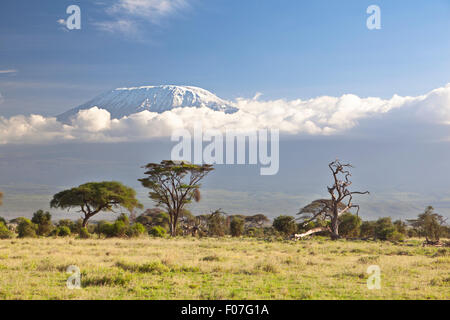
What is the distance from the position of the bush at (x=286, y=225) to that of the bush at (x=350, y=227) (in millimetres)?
5754

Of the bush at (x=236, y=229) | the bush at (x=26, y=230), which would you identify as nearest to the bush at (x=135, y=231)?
the bush at (x=26, y=230)

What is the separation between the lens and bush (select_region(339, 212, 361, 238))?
131ft

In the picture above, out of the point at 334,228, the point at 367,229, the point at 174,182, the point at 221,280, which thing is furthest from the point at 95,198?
the point at 221,280

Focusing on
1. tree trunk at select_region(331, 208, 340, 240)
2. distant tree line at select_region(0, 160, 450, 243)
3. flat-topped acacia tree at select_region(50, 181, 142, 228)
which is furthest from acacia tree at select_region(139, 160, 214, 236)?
tree trunk at select_region(331, 208, 340, 240)

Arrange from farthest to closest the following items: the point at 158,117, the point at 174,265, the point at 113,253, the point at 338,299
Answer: the point at 158,117, the point at 113,253, the point at 174,265, the point at 338,299

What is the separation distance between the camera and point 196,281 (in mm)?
11219

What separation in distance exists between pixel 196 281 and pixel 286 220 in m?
27.6

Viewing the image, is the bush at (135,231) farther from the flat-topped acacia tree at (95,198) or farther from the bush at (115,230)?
the flat-topped acacia tree at (95,198)

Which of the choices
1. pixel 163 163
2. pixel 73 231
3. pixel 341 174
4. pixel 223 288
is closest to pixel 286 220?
pixel 341 174

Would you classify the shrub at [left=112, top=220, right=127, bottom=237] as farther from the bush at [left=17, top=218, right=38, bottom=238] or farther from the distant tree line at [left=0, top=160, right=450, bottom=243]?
the bush at [left=17, top=218, right=38, bottom=238]

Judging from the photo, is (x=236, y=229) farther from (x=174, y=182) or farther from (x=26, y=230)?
(x=26, y=230)

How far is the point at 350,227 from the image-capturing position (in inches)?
1575

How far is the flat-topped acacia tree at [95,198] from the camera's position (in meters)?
36.4
